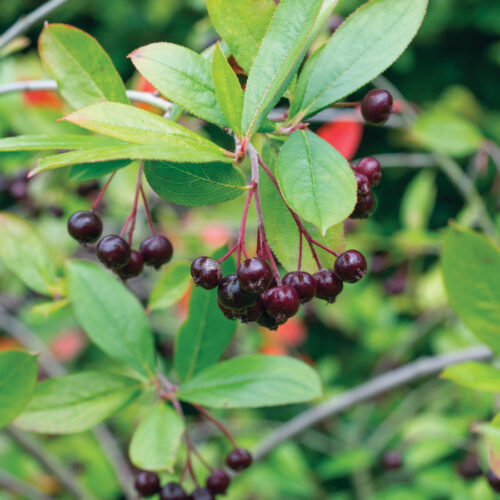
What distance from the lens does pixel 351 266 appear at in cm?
70

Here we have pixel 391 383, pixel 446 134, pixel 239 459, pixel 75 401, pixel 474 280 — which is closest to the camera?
pixel 474 280

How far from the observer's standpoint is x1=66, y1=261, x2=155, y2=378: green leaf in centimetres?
99

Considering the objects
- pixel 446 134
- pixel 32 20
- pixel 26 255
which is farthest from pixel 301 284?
pixel 446 134

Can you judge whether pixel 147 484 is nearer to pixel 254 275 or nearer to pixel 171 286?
pixel 171 286

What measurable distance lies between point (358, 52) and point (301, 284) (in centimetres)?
30

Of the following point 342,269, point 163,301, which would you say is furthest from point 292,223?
point 163,301

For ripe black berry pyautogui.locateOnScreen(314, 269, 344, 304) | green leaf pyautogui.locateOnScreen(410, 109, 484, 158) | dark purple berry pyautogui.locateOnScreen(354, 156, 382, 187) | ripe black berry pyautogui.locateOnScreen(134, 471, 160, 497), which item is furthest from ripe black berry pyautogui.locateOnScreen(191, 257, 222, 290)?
green leaf pyautogui.locateOnScreen(410, 109, 484, 158)

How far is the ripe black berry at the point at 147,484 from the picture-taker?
962 mm

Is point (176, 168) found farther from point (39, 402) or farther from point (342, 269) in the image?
point (39, 402)

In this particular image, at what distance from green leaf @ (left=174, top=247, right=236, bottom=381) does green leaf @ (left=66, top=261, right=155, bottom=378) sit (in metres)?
0.06

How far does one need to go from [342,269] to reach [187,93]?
293mm

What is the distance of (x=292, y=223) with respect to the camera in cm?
75

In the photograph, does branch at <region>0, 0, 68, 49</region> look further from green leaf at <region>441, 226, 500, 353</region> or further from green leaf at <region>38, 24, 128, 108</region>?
green leaf at <region>441, 226, 500, 353</region>

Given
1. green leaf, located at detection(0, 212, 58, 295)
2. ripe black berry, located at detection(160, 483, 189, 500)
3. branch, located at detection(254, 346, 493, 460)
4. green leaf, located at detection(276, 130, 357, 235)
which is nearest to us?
green leaf, located at detection(276, 130, 357, 235)
